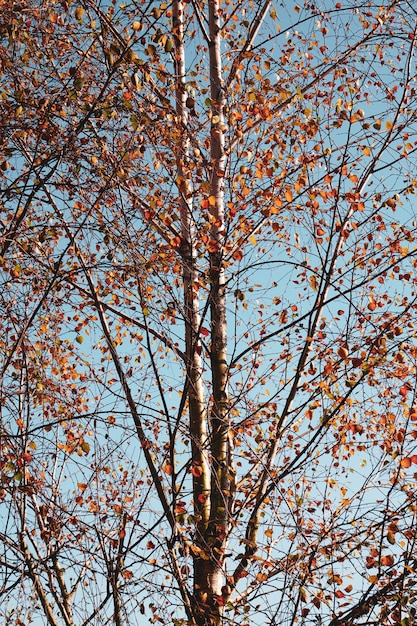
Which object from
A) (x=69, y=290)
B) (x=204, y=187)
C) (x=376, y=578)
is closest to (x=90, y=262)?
(x=69, y=290)

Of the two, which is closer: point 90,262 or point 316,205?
point 90,262

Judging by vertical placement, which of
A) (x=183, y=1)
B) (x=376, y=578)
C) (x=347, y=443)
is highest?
(x=183, y=1)

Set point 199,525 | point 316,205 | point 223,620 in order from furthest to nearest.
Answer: point 316,205, point 199,525, point 223,620

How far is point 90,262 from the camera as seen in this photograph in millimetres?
5535

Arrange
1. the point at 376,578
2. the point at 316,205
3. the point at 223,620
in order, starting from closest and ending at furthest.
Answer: the point at 376,578, the point at 223,620, the point at 316,205

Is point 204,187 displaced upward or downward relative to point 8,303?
upward

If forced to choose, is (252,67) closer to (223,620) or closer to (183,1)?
(183,1)

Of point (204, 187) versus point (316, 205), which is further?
point (316, 205)

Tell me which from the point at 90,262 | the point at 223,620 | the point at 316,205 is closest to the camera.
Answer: the point at 223,620

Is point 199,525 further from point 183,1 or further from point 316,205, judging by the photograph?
point 183,1

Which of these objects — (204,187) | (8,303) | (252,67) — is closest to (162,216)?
(204,187)

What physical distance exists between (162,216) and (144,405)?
138cm

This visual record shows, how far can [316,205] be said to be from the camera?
19.7 feet

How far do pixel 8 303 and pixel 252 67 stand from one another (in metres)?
3.13
